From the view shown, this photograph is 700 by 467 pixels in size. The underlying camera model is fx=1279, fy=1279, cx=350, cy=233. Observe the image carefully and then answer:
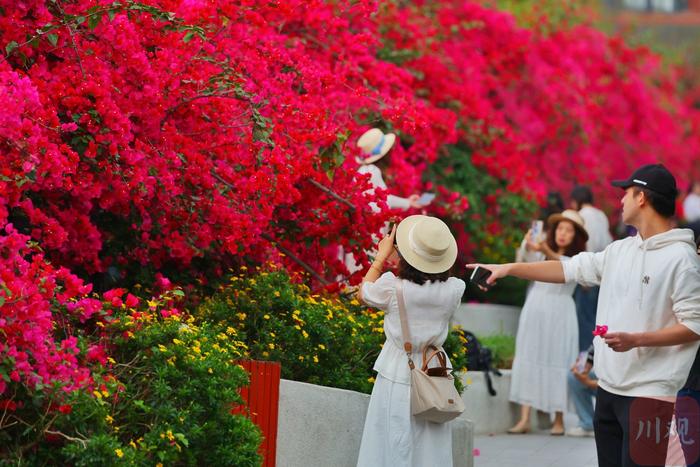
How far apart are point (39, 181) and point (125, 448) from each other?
5.00 feet

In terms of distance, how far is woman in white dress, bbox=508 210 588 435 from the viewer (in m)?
10.9

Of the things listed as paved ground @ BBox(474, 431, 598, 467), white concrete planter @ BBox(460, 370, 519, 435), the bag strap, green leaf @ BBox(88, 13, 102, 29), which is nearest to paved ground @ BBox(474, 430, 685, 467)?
paved ground @ BBox(474, 431, 598, 467)

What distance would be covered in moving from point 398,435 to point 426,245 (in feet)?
3.32

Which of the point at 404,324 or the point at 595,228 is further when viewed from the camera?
the point at 595,228

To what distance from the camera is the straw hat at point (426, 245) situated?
22.1 ft

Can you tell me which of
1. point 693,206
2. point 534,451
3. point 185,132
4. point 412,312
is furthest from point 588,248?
point 693,206

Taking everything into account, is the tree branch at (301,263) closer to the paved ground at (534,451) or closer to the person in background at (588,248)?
the paved ground at (534,451)

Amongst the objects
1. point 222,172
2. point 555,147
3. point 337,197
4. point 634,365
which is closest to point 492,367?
point 337,197

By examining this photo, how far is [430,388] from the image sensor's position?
6.67 metres

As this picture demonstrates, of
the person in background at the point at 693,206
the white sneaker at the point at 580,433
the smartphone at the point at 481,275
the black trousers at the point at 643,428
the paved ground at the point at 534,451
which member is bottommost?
the black trousers at the point at 643,428

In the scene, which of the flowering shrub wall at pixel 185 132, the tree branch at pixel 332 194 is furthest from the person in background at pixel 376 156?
the tree branch at pixel 332 194

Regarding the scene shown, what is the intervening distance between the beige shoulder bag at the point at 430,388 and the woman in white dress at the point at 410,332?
1.4 inches

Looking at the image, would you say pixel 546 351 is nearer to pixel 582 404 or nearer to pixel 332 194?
pixel 582 404

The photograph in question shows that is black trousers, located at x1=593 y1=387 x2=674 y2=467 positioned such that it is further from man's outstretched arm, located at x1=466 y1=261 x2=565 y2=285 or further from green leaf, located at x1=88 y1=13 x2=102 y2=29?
green leaf, located at x1=88 y1=13 x2=102 y2=29
